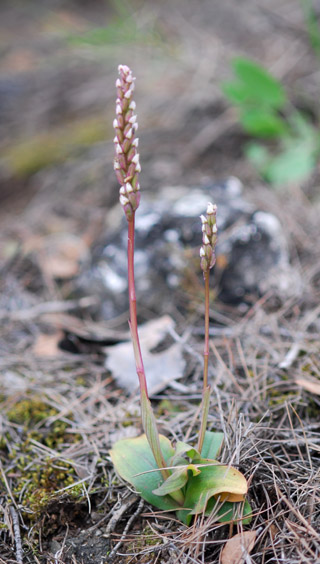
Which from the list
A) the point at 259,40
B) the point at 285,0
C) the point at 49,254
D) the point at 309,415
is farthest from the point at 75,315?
the point at 285,0

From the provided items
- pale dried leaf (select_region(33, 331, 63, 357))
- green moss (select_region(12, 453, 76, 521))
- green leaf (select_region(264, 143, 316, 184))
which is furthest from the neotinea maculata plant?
green leaf (select_region(264, 143, 316, 184))

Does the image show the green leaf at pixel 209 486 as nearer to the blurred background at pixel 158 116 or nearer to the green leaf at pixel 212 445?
the green leaf at pixel 212 445

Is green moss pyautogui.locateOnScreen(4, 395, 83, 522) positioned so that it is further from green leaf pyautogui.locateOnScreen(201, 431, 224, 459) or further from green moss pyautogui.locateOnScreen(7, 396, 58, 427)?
green leaf pyautogui.locateOnScreen(201, 431, 224, 459)

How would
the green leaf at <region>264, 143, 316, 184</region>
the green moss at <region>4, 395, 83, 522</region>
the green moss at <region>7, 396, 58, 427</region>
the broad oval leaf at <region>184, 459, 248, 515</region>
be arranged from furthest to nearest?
1. the green leaf at <region>264, 143, 316, 184</region>
2. the green moss at <region>7, 396, 58, 427</region>
3. the green moss at <region>4, 395, 83, 522</region>
4. the broad oval leaf at <region>184, 459, 248, 515</region>

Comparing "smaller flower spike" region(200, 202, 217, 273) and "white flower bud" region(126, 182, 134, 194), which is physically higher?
"white flower bud" region(126, 182, 134, 194)

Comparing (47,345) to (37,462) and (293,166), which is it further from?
(293,166)

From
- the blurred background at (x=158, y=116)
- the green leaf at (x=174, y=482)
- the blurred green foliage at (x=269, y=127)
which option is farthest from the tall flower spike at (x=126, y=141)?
the blurred green foliage at (x=269, y=127)
